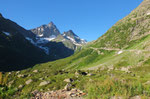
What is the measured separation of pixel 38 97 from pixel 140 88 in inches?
394

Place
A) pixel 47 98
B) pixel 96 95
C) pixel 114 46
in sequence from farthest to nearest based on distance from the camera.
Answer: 1. pixel 114 46
2. pixel 47 98
3. pixel 96 95

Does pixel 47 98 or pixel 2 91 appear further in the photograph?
pixel 47 98

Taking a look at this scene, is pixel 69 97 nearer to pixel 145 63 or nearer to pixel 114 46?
pixel 145 63

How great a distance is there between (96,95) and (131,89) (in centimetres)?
315

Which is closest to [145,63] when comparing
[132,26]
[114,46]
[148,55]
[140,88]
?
[148,55]

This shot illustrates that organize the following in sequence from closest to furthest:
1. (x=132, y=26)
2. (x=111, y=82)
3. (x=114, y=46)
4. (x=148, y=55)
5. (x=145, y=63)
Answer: (x=111, y=82)
(x=145, y=63)
(x=148, y=55)
(x=114, y=46)
(x=132, y=26)

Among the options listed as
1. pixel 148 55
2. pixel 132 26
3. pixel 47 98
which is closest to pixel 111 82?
pixel 47 98

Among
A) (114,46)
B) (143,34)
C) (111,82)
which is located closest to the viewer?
(111,82)

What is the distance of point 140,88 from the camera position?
33.3 feet

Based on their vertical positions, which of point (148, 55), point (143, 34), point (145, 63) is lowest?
point (145, 63)

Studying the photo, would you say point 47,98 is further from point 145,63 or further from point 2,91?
point 145,63

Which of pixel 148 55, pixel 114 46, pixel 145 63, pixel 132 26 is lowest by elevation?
pixel 145 63

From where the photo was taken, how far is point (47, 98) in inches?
462

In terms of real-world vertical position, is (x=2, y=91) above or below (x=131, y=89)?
above
